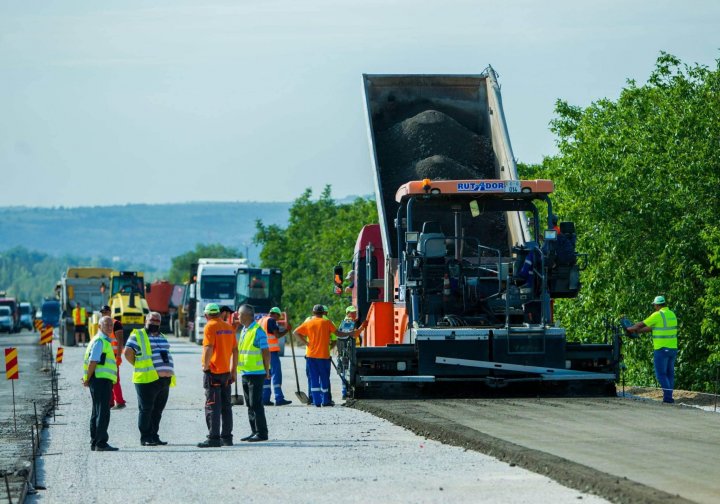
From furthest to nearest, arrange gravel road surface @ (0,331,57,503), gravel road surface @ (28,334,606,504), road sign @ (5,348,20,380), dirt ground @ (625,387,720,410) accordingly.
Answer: road sign @ (5,348,20,380), dirt ground @ (625,387,720,410), gravel road surface @ (0,331,57,503), gravel road surface @ (28,334,606,504)

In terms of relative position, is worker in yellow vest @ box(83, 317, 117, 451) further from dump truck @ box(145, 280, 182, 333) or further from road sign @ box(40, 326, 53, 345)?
dump truck @ box(145, 280, 182, 333)

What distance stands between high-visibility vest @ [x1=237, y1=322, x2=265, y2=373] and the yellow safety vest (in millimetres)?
7139

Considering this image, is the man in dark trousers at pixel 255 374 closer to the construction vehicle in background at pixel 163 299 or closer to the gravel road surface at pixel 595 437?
the gravel road surface at pixel 595 437

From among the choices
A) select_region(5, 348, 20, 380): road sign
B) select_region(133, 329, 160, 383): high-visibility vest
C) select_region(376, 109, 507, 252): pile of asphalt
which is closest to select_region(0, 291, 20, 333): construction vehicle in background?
select_region(376, 109, 507, 252): pile of asphalt

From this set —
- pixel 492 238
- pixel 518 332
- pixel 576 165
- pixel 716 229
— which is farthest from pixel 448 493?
pixel 576 165

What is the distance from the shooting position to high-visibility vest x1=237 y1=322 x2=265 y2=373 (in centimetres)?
1661

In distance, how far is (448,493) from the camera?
1180cm

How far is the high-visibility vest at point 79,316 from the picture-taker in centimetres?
5778

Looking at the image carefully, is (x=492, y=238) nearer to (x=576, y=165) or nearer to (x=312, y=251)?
(x=576, y=165)

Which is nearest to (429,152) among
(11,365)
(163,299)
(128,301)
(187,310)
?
(11,365)

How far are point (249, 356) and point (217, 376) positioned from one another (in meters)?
0.60

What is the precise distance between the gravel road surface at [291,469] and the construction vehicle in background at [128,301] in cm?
2927

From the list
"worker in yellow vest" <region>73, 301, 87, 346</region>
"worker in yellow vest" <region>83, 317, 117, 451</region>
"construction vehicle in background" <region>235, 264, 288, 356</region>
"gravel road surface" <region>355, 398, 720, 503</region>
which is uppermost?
"construction vehicle in background" <region>235, 264, 288, 356</region>

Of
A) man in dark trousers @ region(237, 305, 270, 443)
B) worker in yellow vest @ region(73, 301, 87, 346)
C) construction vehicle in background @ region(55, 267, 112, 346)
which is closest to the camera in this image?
man in dark trousers @ region(237, 305, 270, 443)
